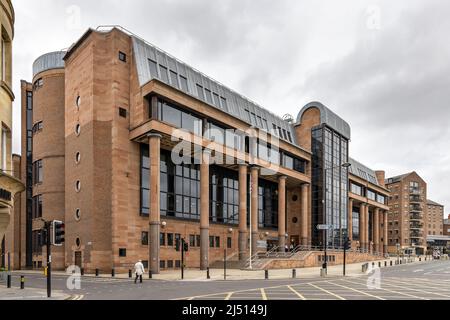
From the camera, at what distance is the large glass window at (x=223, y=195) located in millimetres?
49969

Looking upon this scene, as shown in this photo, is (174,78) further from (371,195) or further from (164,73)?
(371,195)

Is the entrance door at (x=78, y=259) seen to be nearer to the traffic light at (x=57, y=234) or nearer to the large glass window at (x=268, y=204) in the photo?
the traffic light at (x=57, y=234)

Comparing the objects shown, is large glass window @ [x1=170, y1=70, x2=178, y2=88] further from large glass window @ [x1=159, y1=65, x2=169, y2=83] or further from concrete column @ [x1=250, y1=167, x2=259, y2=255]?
concrete column @ [x1=250, y1=167, x2=259, y2=255]

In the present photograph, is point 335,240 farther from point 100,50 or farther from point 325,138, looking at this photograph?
point 100,50

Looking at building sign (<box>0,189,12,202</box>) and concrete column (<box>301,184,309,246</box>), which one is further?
concrete column (<box>301,184,309,246</box>)

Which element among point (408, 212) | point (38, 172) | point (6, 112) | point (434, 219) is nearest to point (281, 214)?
point (38, 172)

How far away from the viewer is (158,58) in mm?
42531

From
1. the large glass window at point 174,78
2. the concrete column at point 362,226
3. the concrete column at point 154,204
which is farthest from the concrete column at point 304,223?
the concrete column at point 154,204

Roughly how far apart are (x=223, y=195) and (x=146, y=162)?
13.3 metres

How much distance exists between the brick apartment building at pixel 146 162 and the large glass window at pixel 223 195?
131 mm

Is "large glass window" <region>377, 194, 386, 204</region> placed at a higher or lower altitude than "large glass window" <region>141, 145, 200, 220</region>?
lower

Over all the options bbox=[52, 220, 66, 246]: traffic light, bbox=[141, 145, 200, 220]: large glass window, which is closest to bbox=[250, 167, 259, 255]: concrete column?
bbox=[141, 145, 200, 220]: large glass window

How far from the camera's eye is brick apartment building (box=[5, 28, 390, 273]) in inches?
1512

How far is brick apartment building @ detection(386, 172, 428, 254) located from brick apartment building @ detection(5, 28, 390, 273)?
7690cm
